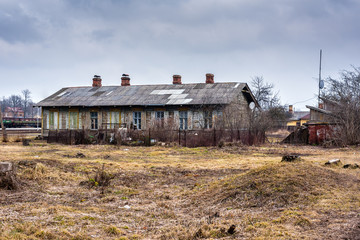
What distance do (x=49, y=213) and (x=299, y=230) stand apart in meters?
3.83

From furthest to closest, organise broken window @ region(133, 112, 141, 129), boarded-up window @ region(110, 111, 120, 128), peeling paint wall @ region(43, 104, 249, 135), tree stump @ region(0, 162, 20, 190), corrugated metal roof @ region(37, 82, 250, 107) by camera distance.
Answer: boarded-up window @ region(110, 111, 120, 128), broken window @ region(133, 112, 141, 129), corrugated metal roof @ region(37, 82, 250, 107), peeling paint wall @ region(43, 104, 249, 135), tree stump @ region(0, 162, 20, 190)

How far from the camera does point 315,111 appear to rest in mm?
25453

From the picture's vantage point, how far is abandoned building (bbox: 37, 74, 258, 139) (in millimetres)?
25922

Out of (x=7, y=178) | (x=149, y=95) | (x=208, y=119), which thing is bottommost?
(x=7, y=178)

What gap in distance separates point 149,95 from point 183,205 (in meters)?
22.0

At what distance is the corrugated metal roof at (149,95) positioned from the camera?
87.0 feet

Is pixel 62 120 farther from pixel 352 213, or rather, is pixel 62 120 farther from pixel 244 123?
pixel 352 213

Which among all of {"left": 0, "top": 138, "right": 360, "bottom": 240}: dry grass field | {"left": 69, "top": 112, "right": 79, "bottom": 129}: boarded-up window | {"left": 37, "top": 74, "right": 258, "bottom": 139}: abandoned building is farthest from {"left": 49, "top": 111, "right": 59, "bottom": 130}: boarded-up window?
{"left": 0, "top": 138, "right": 360, "bottom": 240}: dry grass field

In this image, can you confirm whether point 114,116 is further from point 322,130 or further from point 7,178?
point 7,178

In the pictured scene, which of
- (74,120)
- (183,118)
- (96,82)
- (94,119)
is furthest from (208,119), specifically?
(96,82)

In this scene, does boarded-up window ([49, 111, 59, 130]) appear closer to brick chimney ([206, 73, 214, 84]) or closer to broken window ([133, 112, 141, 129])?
broken window ([133, 112, 141, 129])

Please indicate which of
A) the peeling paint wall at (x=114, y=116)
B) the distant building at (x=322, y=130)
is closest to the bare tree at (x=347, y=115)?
the distant building at (x=322, y=130)

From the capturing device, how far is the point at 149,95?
28.5 meters

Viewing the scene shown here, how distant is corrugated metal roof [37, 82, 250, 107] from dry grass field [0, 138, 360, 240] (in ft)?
54.8
